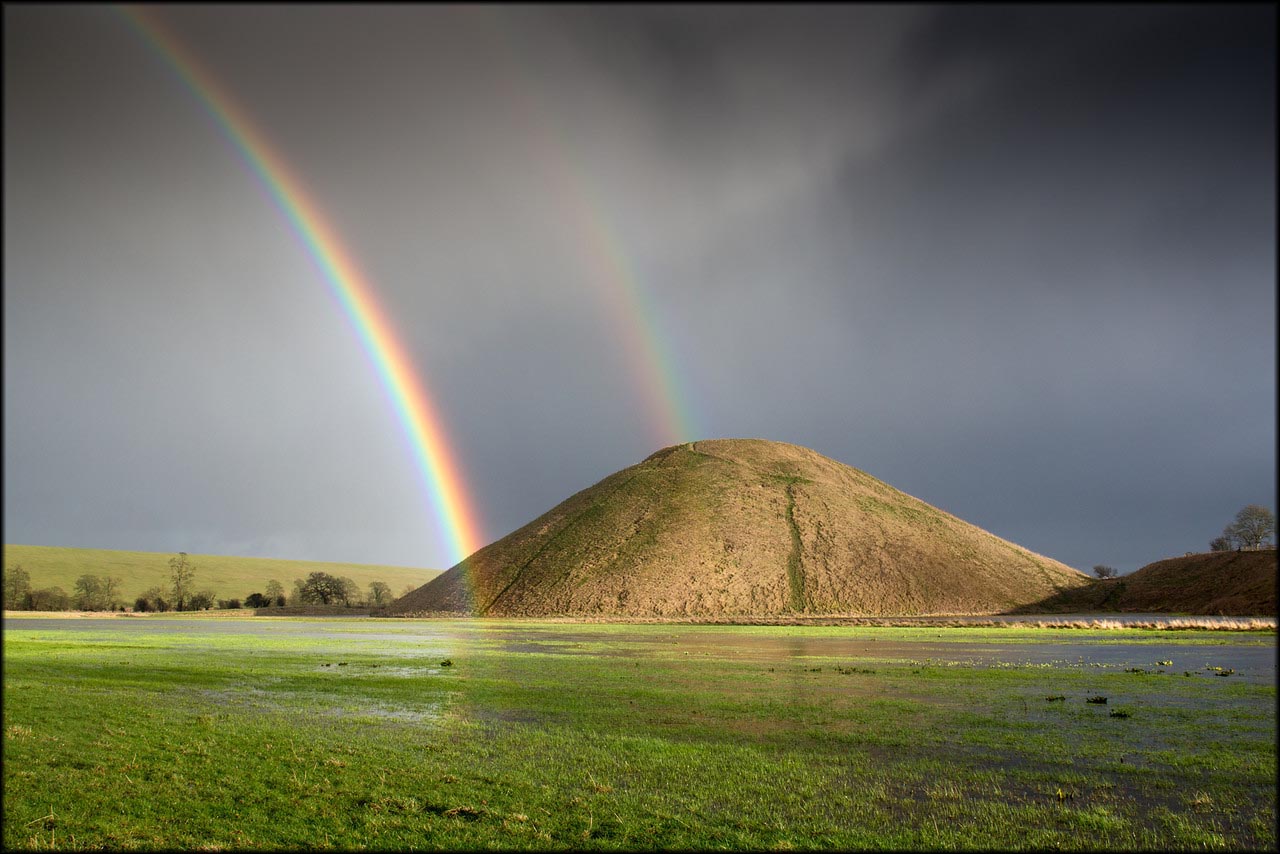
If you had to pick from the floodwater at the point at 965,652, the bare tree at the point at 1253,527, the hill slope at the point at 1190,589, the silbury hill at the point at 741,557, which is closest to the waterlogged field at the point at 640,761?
the floodwater at the point at 965,652

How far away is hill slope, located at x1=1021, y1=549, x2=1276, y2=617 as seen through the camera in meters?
111

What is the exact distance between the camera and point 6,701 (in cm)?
2444

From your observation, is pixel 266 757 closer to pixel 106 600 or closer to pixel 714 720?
pixel 714 720

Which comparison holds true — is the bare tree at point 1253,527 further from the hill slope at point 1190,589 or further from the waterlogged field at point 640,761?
the waterlogged field at point 640,761

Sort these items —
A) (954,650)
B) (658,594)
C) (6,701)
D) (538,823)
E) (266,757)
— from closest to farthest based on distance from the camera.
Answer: (538,823) < (266,757) < (6,701) < (954,650) < (658,594)

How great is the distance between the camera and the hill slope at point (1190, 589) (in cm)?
11059

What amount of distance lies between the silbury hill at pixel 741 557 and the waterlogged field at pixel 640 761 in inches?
4004

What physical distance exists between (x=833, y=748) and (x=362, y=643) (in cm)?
4676

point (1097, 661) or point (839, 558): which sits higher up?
point (839, 558)

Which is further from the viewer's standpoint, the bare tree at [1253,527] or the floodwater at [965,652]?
→ the bare tree at [1253,527]

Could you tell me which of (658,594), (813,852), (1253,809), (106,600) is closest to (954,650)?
(1253,809)

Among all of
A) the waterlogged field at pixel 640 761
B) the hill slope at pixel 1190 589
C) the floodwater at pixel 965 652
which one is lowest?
the waterlogged field at pixel 640 761

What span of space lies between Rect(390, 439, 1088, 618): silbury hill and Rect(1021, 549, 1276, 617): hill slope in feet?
18.4

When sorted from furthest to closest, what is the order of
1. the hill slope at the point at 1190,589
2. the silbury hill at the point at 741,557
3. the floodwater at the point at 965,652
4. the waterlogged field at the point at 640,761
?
the silbury hill at the point at 741,557 < the hill slope at the point at 1190,589 < the floodwater at the point at 965,652 < the waterlogged field at the point at 640,761
